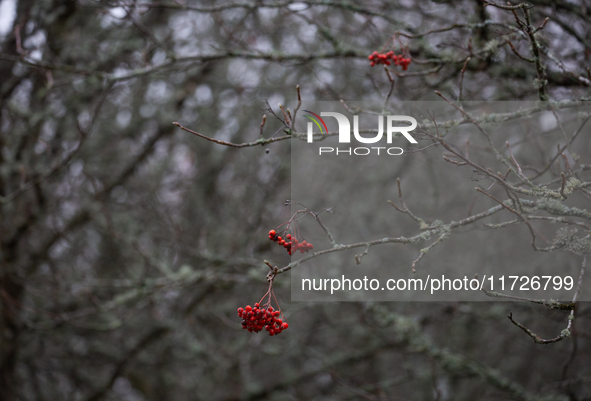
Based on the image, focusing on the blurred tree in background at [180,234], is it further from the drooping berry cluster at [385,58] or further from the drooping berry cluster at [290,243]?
the drooping berry cluster at [290,243]

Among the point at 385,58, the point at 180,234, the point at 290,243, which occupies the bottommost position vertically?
the point at 290,243

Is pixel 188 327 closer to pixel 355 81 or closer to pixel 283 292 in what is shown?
pixel 283 292

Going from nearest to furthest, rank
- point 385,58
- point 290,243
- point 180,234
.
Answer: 1. point 290,243
2. point 385,58
3. point 180,234

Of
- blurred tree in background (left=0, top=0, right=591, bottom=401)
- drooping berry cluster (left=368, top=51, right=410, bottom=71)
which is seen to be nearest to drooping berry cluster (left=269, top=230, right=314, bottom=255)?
drooping berry cluster (left=368, top=51, right=410, bottom=71)

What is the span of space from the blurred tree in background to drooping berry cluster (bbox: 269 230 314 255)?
1289mm

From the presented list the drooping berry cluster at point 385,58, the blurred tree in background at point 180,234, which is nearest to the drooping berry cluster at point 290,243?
the drooping berry cluster at point 385,58

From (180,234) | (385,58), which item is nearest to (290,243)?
(385,58)

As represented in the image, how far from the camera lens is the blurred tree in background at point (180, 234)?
297 cm

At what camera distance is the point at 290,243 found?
128cm

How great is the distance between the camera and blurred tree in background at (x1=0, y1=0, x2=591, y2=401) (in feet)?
9.75

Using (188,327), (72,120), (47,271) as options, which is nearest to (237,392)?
(188,327)

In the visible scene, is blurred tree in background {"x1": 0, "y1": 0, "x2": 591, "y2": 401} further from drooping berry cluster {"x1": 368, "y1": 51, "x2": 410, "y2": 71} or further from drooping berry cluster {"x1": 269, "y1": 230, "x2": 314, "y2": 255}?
drooping berry cluster {"x1": 269, "y1": 230, "x2": 314, "y2": 255}

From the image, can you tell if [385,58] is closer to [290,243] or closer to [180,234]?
[290,243]

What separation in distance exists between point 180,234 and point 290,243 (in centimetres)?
160
